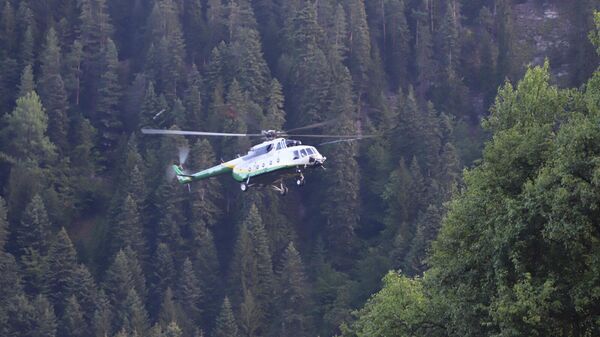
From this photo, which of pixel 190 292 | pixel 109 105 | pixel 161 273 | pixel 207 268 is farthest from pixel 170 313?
pixel 109 105

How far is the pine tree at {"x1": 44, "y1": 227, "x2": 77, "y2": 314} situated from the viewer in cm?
10269

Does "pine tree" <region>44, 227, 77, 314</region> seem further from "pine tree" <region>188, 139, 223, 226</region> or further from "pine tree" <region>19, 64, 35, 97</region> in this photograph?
"pine tree" <region>19, 64, 35, 97</region>

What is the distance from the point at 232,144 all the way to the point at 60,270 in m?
16.8

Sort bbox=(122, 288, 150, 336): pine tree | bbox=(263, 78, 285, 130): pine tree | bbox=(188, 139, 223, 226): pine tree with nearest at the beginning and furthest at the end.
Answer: bbox=(122, 288, 150, 336): pine tree < bbox=(188, 139, 223, 226): pine tree < bbox=(263, 78, 285, 130): pine tree

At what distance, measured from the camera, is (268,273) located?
10094 cm

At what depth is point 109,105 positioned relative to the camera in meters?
120

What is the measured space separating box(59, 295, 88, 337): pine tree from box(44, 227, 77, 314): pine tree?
3.69m

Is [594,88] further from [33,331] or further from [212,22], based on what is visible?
[212,22]

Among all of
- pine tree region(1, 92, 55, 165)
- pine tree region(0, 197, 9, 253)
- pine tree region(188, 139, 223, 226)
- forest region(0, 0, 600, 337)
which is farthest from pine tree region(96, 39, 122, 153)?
pine tree region(0, 197, 9, 253)

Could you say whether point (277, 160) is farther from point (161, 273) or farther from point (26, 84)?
point (26, 84)

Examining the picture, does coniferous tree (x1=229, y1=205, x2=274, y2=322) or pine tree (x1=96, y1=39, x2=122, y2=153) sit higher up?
pine tree (x1=96, y1=39, x2=122, y2=153)

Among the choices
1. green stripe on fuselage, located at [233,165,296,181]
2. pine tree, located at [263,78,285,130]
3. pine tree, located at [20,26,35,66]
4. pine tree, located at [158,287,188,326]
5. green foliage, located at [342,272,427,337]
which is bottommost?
green foliage, located at [342,272,427,337]

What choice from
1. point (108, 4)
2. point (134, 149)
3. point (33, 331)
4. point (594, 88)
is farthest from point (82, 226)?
point (594, 88)

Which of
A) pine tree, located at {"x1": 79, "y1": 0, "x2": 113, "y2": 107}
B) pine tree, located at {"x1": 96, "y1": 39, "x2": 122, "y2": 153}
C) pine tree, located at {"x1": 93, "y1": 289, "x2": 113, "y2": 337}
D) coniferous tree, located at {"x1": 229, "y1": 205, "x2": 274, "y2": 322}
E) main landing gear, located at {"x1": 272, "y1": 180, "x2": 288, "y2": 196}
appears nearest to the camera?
main landing gear, located at {"x1": 272, "y1": 180, "x2": 288, "y2": 196}
